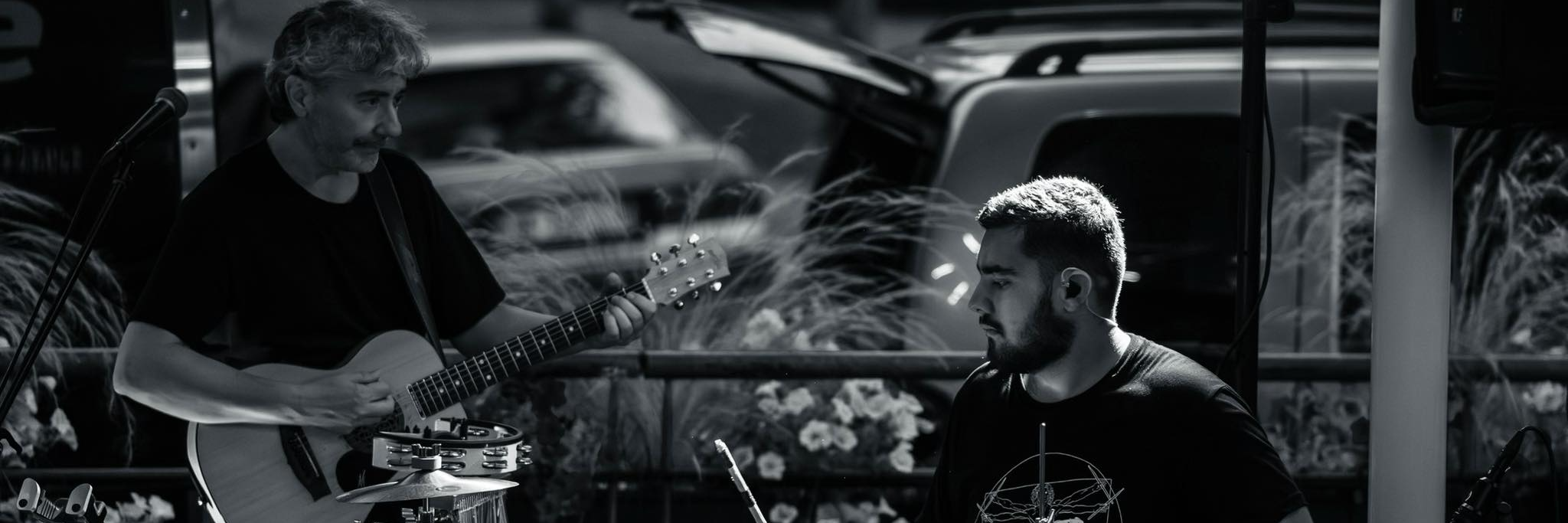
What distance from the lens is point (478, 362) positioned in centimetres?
320

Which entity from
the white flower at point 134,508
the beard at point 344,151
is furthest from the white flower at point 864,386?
the white flower at point 134,508

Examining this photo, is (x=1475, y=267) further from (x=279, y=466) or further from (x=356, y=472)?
→ (x=279, y=466)

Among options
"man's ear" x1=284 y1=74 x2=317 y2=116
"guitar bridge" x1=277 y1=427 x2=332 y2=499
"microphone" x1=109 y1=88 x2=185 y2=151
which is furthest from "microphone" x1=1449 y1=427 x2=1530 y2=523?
"microphone" x1=109 y1=88 x2=185 y2=151

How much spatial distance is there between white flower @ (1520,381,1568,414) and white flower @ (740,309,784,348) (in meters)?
2.16

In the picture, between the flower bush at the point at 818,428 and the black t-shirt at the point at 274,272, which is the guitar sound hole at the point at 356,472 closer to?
the black t-shirt at the point at 274,272

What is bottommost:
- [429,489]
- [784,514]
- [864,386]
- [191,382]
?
[784,514]

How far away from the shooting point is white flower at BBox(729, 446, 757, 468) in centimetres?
423

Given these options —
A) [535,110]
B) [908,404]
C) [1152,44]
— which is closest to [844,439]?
[908,404]

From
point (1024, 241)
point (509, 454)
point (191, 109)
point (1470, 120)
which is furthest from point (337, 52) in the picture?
point (1470, 120)

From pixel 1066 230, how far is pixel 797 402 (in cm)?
180

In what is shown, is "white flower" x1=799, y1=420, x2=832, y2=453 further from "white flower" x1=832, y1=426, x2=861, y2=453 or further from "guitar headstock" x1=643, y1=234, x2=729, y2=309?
"guitar headstock" x1=643, y1=234, x2=729, y2=309

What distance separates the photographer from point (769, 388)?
4250mm

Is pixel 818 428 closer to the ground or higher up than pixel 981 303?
closer to the ground

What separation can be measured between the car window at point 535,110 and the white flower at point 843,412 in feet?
2.83
